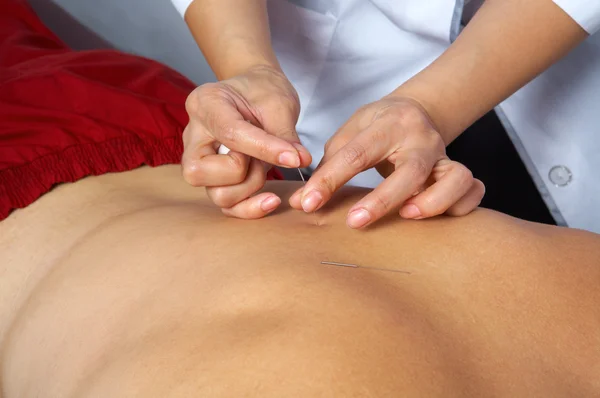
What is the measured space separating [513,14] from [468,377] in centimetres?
53

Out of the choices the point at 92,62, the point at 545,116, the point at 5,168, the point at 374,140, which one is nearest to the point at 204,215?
the point at 374,140

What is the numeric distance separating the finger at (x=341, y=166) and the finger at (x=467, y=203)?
0.11 m

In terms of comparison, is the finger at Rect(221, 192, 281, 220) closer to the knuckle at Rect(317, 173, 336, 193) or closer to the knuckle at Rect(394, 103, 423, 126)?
the knuckle at Rect(317, 173, 336, 193)

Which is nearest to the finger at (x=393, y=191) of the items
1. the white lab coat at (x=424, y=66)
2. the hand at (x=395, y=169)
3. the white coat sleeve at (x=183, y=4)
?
the hand at (x=395, y=169)

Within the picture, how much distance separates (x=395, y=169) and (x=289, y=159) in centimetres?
12

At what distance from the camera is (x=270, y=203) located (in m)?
0.77

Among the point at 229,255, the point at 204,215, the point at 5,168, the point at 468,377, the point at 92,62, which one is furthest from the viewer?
the point at 92,62

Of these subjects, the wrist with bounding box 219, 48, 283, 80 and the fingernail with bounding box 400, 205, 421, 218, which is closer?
the fingernail with bounding box 400, 205, 421, 218

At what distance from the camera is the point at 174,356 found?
0.61 metres

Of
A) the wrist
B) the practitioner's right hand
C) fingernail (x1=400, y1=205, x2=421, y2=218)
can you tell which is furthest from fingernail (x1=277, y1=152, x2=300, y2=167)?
the wrist

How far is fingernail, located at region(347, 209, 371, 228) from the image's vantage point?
2.31 feet

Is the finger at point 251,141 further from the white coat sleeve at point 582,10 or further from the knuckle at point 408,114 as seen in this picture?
the white coat sleeve at point 582,10

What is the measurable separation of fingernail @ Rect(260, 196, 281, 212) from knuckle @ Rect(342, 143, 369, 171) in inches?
3.9

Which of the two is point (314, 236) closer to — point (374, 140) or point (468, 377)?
point (374, 140)
